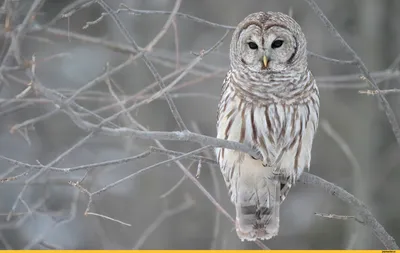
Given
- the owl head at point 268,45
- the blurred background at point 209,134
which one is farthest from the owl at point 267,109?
the blurred background at point 209,134

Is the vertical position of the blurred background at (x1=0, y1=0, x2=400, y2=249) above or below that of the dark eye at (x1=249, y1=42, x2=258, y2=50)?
below

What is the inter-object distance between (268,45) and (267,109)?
0.43 m

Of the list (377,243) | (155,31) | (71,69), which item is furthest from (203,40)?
(377,243)

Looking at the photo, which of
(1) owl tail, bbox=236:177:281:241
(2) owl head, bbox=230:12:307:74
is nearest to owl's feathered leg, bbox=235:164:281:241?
(1) owl tail, bbox=236:177:281:241

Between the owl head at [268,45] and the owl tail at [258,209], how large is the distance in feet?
2.67

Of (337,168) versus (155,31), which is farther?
(337,168)

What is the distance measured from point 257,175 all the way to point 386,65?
6440 mm

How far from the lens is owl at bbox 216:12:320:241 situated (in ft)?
16.8

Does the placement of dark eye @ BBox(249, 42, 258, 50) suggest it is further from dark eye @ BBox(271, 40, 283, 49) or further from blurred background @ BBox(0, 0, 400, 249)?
blurred background @ BBox(0, 0, 400, 249)

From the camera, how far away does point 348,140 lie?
37.6 feet

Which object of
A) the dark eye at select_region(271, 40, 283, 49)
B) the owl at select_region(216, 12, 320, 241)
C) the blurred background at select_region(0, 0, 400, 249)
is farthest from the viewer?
the blurred background at select_region(0, 0, 400, 249)

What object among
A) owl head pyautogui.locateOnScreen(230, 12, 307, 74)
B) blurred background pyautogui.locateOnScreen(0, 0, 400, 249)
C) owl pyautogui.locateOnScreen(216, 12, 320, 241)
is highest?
owl head pyautogui.locateOnScreen(230, 12, 307, 74)

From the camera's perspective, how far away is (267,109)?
16.8ft

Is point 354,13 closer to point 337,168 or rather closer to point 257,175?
point 337,168
